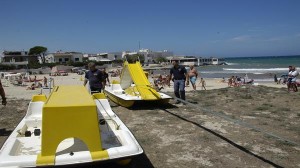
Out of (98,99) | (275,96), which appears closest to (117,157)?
(98,99)

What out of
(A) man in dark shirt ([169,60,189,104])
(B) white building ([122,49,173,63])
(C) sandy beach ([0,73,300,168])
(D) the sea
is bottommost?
(D) the sea

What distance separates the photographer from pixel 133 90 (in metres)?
11.6

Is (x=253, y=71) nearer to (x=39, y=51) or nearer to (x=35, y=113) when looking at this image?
(x=35, y=113)

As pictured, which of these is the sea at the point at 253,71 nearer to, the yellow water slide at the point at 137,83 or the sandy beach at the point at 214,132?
the yellow water slide at the point at 137,83

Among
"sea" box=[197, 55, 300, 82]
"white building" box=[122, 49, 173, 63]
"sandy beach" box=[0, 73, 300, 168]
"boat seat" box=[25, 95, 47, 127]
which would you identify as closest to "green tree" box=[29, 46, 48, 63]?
"white building" box=[122, 49, 173, 63]

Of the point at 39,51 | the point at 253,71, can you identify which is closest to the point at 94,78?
the point at 253,71

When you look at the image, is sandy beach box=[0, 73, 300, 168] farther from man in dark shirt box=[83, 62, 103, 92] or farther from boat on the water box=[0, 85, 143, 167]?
man in dark shirt box=[83, 62, 103, 92]

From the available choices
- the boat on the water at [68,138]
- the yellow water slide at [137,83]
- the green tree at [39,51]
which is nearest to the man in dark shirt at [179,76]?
the yellow water slide at [137,83]

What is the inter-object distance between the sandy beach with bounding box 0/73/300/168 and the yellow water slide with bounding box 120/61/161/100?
0.47 m

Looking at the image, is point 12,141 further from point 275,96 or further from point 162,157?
point 275,96

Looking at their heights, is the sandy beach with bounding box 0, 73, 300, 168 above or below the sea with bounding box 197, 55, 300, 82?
above

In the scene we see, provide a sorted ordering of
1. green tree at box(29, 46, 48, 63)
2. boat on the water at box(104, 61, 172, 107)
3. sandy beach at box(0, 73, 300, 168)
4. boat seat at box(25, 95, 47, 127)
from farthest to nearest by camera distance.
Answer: green tree at box(29, 46, 48, 63) < boat on the water at box(104, 61, 172, 107) < boat seat at box(25, 95, 47, 127) < sandy beach at box(0, 73, 300, 168)

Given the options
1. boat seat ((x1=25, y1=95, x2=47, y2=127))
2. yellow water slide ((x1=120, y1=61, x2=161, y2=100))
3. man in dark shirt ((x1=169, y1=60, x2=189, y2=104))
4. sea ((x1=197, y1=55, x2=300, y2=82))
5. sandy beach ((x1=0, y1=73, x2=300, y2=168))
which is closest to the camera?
sandy beach ((x1=0, y1=73, x2=300, y2=168))

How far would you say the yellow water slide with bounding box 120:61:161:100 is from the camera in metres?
10.5
